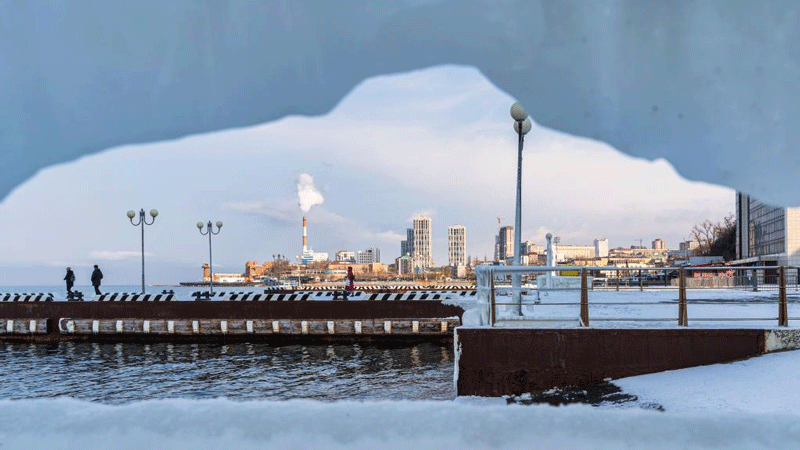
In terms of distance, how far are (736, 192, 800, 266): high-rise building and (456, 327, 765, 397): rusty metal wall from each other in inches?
1853

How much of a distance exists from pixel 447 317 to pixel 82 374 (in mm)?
13856

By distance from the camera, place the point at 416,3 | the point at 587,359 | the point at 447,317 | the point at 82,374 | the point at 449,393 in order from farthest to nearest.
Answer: the point at 447,317, the point at 82,374, the point at 449,393, the point at 587,359, the point at 416,3

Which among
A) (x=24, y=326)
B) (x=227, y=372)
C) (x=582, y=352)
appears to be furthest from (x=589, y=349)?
(x=24, y=326)

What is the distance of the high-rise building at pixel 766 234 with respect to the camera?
61062 mm

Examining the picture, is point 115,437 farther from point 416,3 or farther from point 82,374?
point 82,374

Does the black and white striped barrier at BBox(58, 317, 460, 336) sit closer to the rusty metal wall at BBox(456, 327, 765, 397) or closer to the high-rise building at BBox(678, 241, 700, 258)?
the rusty metal wall at BBox(456, 327, 765, 397)

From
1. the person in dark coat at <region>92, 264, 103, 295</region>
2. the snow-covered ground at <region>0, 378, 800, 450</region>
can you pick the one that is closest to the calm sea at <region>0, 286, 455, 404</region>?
the person in dark coat at <region>92, 264, 103, 295</region>

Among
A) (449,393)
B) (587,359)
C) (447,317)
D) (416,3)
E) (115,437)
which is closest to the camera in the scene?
(416,3)

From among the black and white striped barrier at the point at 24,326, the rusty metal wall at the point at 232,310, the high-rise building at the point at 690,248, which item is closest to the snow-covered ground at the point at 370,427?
the rusty metal wall at the point at 232,310

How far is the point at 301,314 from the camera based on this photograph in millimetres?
27797

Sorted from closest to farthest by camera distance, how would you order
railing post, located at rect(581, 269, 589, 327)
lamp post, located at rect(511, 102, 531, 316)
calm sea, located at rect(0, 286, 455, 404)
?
railing post, located at rect(581, 269, 589, 327), lamp post, located at rect(511, 102, 531, 316), calm sea, located at rect(0, 286, 455, 404)

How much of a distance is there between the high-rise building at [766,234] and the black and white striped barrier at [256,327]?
1428 inches

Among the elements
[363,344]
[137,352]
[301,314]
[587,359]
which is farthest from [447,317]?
[587,359]

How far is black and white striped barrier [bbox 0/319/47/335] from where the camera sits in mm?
28469
